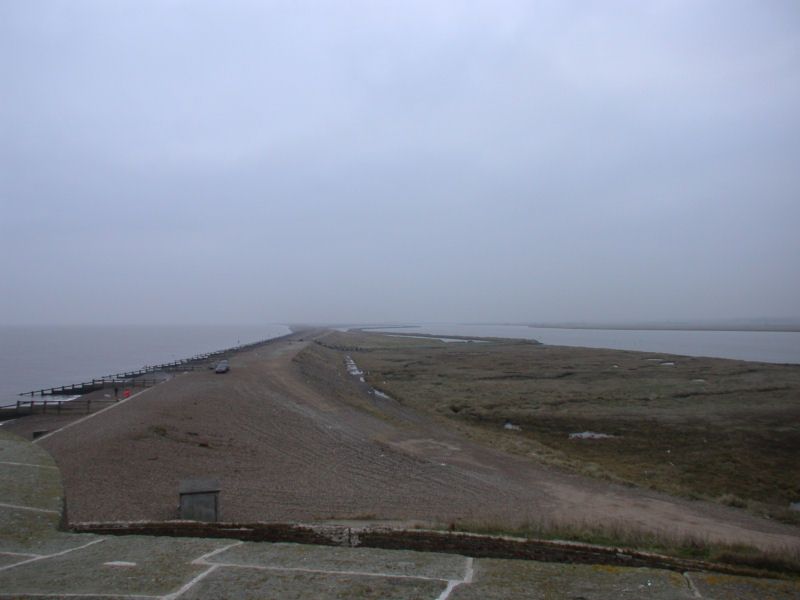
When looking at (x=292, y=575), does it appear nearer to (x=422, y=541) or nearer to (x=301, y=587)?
(x=301, y=587)

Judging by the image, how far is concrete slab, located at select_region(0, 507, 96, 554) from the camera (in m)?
6.12

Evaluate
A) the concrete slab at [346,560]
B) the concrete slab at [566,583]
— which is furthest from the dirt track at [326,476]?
the concrete slab at [566,583]

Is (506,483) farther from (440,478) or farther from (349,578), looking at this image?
(349,578)

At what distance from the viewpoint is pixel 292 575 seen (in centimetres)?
525

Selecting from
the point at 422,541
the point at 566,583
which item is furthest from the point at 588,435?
the point at 566,583

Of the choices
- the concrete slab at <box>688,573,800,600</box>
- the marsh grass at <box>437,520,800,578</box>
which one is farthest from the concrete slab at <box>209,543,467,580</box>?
the marsh grass at <box>437,520,800,578</box>

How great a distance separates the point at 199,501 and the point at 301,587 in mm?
7489

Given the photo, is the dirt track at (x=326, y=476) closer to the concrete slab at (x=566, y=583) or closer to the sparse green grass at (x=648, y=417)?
the sparse green grass at (x=648, y=417)

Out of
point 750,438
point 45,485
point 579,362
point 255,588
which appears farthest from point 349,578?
point 579,362

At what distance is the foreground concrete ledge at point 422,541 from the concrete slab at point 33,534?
95 centimetres

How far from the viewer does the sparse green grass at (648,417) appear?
20.7 m

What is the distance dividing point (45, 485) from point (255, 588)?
197 inches

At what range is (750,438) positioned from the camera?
88.0 feet

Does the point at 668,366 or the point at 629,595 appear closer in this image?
the point at 629,595
